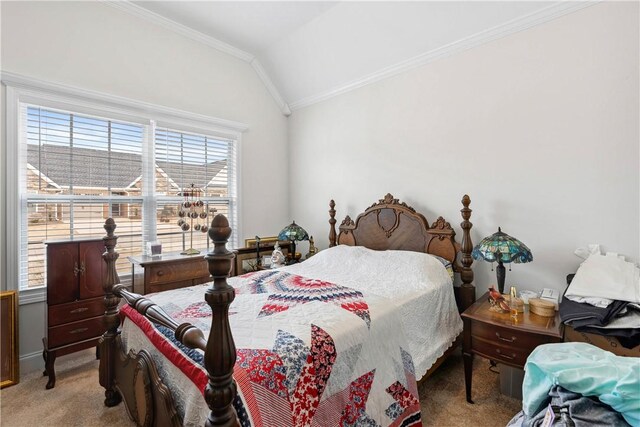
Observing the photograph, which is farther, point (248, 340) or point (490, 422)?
point (490, 422)

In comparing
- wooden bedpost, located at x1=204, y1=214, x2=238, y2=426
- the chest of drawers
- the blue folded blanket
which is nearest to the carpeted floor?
the chest of drawers

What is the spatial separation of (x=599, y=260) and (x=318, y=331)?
187 cm

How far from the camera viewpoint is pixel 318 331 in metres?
1.46

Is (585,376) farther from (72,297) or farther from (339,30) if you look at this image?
(339,30)

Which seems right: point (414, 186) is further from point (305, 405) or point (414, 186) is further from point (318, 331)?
point (305, 405)

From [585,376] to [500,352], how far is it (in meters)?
1.23

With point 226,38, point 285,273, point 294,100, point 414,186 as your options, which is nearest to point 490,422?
point 285,273

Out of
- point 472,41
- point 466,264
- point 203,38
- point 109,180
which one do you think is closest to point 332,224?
point 466,264

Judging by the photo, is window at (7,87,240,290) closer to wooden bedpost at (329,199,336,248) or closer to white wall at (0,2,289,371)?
white wall at (0,2,289,371)

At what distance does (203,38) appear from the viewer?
3422 mm

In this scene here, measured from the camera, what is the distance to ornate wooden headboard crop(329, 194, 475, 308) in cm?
250

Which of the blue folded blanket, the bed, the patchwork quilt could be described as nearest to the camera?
the blue folded blanket

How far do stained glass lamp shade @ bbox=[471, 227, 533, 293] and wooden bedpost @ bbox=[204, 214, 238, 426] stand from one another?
192cm

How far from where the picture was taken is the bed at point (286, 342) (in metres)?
1.08
